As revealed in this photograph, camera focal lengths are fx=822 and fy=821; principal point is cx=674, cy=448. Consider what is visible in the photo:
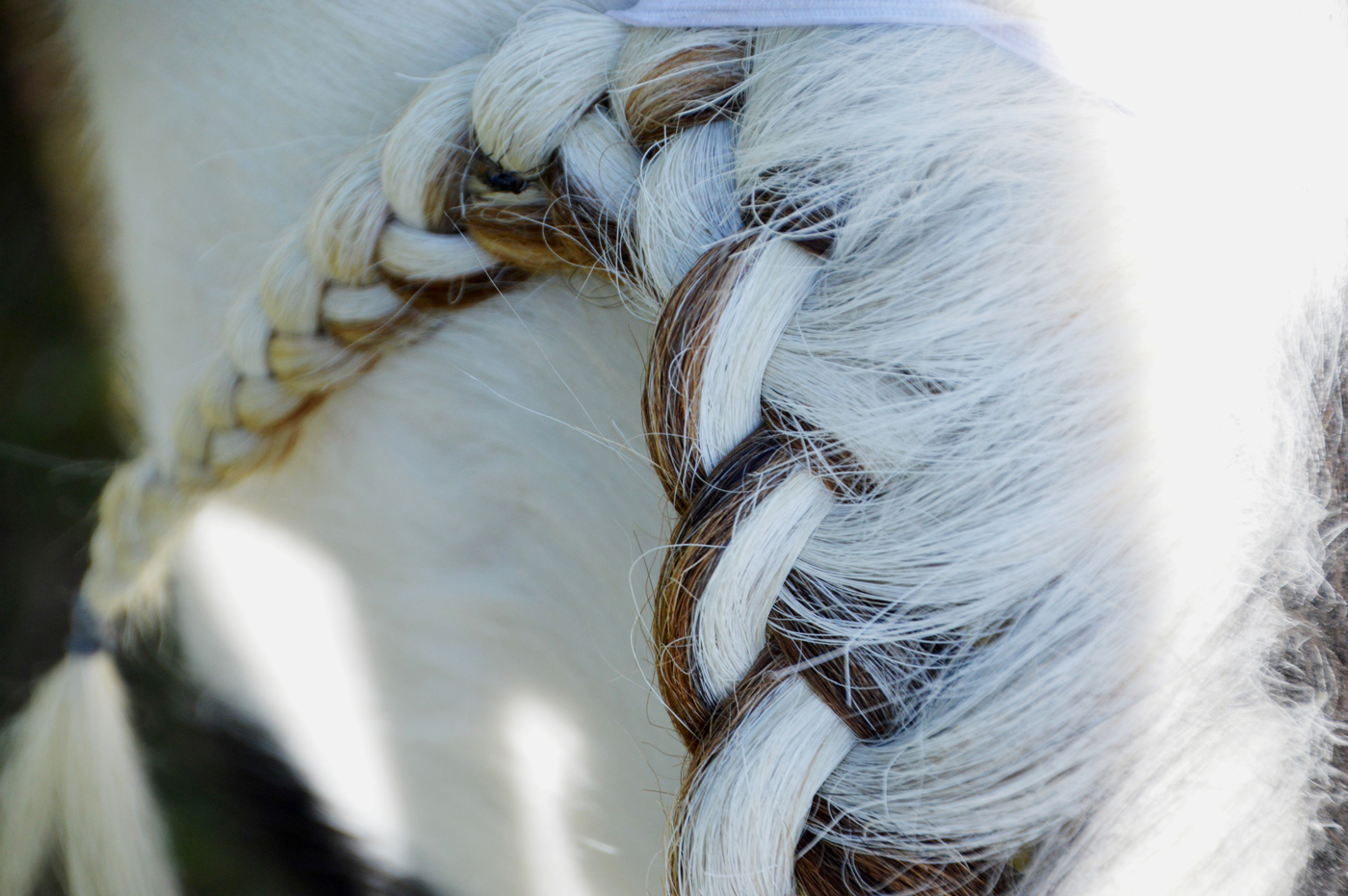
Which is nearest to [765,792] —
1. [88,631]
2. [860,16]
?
[860,16]

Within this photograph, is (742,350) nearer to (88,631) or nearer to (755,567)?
(755,567)

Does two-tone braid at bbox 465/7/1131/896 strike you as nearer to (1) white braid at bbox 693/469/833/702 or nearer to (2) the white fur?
(1) white braid at bbox 693/469/833/702

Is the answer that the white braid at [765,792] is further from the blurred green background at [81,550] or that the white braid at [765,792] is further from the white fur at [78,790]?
the white fur at [78,790]

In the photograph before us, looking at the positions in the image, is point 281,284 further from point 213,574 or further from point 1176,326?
point 1176,326

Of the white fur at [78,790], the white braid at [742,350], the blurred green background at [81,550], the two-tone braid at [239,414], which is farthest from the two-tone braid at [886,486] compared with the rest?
the white fur at [78,790]

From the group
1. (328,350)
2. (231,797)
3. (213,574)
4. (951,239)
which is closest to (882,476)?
(951,239)

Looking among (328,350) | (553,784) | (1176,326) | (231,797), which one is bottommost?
(231,797)

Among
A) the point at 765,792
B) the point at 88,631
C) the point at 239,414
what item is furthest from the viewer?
the point at 88,631

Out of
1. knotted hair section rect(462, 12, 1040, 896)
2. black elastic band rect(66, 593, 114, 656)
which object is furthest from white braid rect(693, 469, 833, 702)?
black elastic band rect(66, 593, 114, 656)
